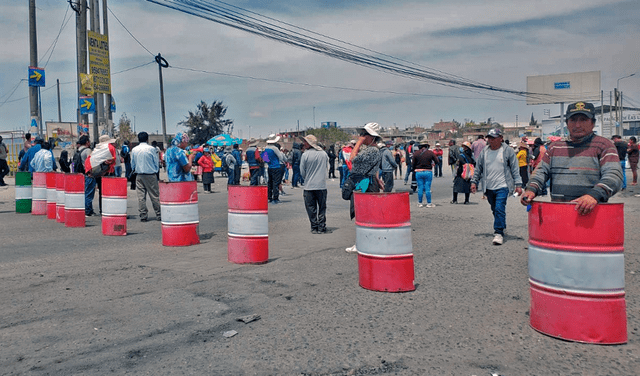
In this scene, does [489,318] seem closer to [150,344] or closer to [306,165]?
[150,344]

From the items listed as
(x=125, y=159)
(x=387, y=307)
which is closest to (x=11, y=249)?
(x=387, y=307)

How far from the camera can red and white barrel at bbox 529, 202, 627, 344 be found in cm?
437

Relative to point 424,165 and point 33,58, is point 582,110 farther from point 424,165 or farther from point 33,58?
point 33,58

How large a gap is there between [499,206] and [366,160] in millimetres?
2759

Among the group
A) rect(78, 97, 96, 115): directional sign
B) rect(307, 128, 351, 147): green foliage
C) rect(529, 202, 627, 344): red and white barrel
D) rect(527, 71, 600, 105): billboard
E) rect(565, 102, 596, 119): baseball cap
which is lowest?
rect(529, 202, 627, 344): red and white barrel

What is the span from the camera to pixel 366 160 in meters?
8.27

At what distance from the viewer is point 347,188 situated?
8.52m

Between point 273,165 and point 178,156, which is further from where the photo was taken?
point 273,165

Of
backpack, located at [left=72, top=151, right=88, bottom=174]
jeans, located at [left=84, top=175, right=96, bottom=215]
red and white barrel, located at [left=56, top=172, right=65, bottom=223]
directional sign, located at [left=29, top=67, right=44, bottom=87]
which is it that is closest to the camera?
red and white barrel, located at [left=56, top=172, right=65, bottom=223]

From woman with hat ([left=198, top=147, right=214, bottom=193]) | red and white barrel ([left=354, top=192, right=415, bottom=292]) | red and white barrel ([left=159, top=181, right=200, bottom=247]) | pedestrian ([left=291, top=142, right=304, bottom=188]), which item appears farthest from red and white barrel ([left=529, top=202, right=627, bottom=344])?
pedestrian ([left=291, top=142, right=304, bottom=188])

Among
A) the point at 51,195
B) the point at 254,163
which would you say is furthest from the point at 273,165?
the point at 51,195

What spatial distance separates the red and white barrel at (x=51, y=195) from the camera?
46.5ft

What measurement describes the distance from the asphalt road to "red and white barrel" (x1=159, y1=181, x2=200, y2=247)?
0.36 meters

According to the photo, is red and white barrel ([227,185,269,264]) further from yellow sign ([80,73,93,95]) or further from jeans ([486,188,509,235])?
yellow sign ([80,73,93,95])
